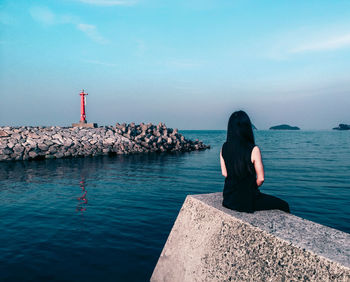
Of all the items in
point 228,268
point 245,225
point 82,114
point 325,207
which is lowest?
point 325,207

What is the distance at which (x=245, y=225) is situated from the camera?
2.94 metres

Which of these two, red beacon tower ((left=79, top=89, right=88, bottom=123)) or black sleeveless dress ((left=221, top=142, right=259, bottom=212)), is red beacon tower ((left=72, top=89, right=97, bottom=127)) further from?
black sleeveless dress ((left=221, top=142, right=259, bottom=212))

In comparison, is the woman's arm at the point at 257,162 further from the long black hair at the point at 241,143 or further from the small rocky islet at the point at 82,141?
the small rocky islet at the point at 82,141

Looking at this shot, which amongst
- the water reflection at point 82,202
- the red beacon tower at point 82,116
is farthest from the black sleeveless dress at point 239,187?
the red beacon tower at point 82,116

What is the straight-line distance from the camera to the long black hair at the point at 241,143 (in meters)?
3.35

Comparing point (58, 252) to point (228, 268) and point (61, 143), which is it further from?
point (61, 143)

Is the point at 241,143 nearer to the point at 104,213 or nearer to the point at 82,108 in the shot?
the point at 104,213

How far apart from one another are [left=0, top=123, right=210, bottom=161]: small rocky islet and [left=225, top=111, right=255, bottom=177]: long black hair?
68.3 feet

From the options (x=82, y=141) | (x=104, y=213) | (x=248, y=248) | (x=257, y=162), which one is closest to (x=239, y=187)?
(x=257, y=162)

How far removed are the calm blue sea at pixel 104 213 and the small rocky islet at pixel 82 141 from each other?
22.5 feet

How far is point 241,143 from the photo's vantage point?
339 cm

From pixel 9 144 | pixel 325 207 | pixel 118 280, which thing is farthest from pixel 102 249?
pixel 9 144

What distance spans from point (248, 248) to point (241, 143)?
121cm

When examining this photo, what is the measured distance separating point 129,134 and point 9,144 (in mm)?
10670
